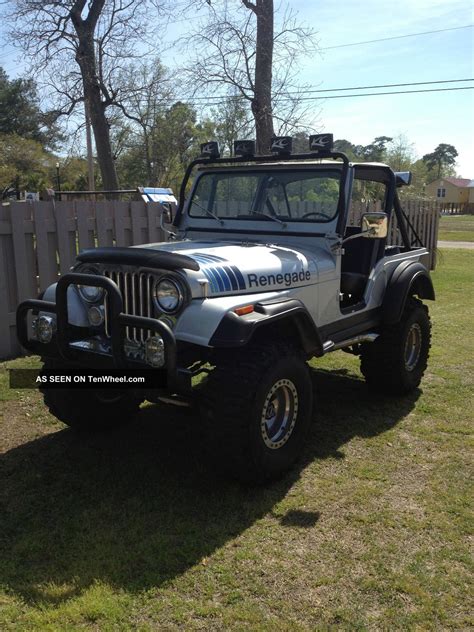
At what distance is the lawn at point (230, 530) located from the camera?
2.48 m

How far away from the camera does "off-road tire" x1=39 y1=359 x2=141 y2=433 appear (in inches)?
158

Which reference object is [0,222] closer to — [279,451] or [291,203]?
[291,203]

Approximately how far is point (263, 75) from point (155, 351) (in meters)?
8.45

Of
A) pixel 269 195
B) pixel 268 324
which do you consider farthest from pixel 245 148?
pixel 268 324

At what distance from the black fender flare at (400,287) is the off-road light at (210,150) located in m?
1.85

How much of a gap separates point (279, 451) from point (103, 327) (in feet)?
4.32

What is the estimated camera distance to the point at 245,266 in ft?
11.6

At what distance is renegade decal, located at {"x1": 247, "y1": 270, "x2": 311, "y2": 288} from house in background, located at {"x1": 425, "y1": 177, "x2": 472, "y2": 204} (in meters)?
80.4

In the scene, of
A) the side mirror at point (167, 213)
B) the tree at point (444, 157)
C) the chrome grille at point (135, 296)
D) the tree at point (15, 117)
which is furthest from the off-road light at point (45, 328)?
the tree at point (444, 157)

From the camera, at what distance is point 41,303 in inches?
136

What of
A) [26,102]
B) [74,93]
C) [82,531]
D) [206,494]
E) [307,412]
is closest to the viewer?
[82,531]

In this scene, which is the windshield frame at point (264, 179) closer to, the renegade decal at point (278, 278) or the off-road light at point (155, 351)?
the renegade decal at point (278, 278)

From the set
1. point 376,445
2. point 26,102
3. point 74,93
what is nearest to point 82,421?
point 376,445

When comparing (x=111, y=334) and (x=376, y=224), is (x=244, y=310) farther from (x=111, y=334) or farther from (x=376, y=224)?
(x=376, y=224)
